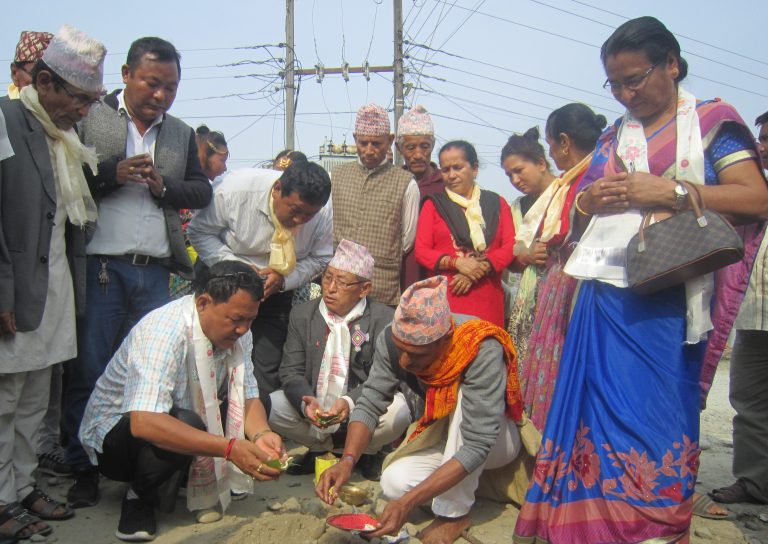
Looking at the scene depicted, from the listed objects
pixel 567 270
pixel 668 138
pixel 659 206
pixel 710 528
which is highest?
pixel 668 138

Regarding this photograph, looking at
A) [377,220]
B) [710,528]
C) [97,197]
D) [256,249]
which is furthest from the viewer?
[377,220]

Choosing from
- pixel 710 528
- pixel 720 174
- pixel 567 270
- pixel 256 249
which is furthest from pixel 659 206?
pixel 256 249

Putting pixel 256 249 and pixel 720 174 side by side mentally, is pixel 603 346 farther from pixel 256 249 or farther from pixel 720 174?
pixel 256 249

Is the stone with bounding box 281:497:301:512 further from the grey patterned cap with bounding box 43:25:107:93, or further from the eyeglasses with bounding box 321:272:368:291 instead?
the grey patterned cap with bounding box 43:25:107:93

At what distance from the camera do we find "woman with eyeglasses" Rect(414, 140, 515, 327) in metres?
4.43

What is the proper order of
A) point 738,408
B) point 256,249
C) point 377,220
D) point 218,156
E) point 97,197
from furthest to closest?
point 218,156 → point 377,220 → point 256,249 → point 738,408 → point 97,197

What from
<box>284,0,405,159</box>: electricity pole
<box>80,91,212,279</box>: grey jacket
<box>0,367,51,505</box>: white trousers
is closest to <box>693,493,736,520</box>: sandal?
<box>80,91,212,279</box>: grey jacket

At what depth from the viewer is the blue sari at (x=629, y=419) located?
8.75 feet

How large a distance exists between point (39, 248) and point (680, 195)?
2799 mm

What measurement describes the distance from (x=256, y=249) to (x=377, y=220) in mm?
869

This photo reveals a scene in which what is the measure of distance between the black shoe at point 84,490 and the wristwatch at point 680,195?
3085mm

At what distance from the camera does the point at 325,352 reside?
4.05 meters

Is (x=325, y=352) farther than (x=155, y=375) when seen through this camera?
Yes

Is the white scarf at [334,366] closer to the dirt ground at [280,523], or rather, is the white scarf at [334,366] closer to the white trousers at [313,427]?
the white trousers at [313,427]
